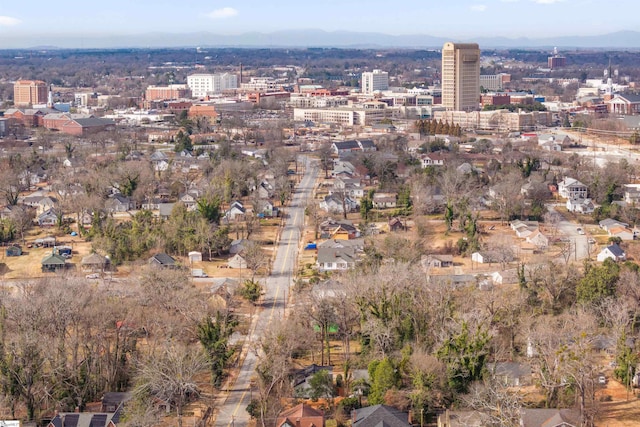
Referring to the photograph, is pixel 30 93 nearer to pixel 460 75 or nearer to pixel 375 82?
pixel 375 82

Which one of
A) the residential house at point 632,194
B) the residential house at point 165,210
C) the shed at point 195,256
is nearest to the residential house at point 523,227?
the residential house at point 632,194

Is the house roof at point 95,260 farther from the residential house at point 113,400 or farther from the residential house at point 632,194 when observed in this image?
the residential house at point 632,194

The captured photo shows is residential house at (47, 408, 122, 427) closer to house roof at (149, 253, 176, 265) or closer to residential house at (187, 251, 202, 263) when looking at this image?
house roof at (149, 253, 176, 265)

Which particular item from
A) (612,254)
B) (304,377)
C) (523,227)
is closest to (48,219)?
(523,227)

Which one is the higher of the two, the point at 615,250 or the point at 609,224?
the point at 609,224

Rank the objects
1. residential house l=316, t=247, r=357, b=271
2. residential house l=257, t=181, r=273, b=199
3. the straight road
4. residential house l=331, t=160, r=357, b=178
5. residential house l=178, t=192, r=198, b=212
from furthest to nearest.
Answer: residential house l=331, t=160, r=357, b=178 → residential house l=257, t=181, r=273, b=199 → residential house l=178, t=192, r=198, b=212 → residential house l=316, t=247, r=357, b=271 → the straight road

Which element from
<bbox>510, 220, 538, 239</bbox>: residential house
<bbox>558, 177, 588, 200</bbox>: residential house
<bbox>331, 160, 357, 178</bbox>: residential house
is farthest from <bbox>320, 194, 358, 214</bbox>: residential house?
<bbox>558, 177, 588, 200</bbox>: residential house
